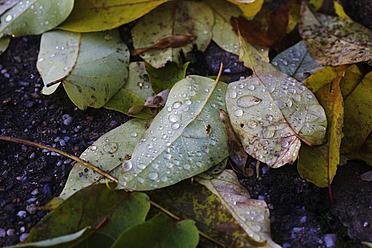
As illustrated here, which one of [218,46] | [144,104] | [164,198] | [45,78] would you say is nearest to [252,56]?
[218,46]

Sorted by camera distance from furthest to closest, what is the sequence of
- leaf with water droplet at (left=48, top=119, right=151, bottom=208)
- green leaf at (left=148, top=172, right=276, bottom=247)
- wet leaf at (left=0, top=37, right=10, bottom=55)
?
wet leaf at (left=0, top=37, right=10, bottom=55) < leaf with water droplet at (left=48, top=119, right=151, bottom=208) < green leaf at (left=148, top=172, right=276, bottom=247)

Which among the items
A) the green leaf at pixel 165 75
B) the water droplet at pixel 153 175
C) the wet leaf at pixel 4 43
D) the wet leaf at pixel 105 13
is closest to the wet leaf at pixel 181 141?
the water droplet at pixel 153 175

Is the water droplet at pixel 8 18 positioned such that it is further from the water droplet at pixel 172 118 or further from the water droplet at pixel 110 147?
the water droplet at pixel 172 118

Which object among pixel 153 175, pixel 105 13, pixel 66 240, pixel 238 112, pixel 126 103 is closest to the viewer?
pixel 66 240

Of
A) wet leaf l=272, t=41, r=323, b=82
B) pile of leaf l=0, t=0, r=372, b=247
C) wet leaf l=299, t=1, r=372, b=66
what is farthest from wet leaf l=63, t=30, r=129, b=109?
wet leaf l=299, t=1, r=372, b=66

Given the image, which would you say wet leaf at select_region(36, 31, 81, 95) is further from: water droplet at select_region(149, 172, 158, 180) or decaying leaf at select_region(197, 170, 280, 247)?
decaying leaf at select_region(197, 170, 280, 247)

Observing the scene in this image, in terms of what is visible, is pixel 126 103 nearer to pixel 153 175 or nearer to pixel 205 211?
pixel 153 175

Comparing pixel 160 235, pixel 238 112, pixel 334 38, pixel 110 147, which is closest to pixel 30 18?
pixel 110 147
